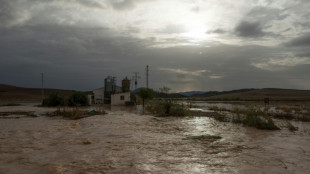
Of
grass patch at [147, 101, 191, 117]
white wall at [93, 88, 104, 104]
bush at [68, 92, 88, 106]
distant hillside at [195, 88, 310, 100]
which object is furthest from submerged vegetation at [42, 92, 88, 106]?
distant hillside at [195, 88, 310, 100]

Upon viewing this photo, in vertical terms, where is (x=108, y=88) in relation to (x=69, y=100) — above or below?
above

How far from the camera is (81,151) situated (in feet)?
28.8

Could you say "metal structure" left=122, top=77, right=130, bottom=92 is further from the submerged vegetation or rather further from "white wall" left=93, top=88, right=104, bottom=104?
the submerged vegetation

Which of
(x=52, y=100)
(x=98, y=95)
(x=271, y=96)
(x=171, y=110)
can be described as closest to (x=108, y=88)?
(x=98, y=95)

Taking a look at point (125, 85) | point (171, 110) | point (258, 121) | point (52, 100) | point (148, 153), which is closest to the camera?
point (148, 153)

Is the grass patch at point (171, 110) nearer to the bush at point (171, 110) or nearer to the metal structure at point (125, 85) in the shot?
the bush at point (171, 110)

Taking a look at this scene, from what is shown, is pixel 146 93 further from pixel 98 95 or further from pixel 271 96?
pixel 271 96

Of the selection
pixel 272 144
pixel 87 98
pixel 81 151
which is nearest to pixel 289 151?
pixel 272 144

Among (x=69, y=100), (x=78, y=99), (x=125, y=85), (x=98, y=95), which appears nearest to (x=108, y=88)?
(x=98, y=95)

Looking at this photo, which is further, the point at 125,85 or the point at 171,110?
the point at 125,85

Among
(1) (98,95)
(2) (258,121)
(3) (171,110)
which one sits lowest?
(2) (258,121)

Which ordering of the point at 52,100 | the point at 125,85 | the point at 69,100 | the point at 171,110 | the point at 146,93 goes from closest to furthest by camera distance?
1. the point at 171,110
2. the point at 146,93
3. the point at 52,100
4. the point at 69,100
5. the point at 125,85

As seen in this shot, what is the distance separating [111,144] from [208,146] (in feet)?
12.8

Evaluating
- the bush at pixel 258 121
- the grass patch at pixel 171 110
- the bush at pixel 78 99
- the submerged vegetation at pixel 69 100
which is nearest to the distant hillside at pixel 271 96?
the bush at pixel 78 99
